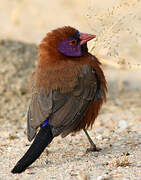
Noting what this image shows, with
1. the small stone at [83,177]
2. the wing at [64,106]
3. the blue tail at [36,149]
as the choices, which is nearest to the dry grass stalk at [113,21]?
the wing at [64,106]

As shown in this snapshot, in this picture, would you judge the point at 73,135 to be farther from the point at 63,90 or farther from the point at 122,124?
the point at 63,90

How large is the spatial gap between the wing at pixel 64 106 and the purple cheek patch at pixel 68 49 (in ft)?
0.70

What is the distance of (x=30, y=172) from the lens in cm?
447

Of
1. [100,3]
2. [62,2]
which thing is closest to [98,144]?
[100,3]

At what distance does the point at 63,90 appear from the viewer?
16.4 feet

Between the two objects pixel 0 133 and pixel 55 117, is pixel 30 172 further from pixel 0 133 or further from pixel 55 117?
pixel 0 133

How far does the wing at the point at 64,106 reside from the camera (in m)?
4.76

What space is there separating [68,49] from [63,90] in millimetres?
519

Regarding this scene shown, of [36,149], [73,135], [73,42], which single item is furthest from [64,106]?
[73,135]

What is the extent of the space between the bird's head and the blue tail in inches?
35.5

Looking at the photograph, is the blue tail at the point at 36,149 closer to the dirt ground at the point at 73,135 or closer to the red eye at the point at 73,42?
the dirt ground at the point at 73,135

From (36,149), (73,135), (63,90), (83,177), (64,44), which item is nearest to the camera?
(83,177)

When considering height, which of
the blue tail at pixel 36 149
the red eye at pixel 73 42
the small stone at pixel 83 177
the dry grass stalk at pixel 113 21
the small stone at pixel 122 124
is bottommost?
the small stone at pixel 122 124

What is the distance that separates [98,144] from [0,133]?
131 cm
